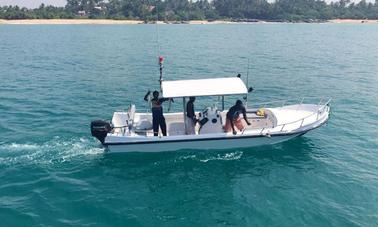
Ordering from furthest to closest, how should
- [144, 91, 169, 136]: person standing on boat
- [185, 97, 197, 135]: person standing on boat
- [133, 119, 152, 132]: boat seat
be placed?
[133, 119, 152, 132]: boat seat → [185, 97, 197, 135]: person standing on boat → [144, 91, 169, 136]: person standing on boat

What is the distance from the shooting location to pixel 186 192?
14.6 meters

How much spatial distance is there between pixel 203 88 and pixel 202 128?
1897mm

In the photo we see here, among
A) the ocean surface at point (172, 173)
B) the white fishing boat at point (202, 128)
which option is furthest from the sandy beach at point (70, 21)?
the white fishing boat at point (202, 128)

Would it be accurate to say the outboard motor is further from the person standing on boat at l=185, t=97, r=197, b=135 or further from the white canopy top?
the person standing on boat at l=185, t=97, r=197, b=135

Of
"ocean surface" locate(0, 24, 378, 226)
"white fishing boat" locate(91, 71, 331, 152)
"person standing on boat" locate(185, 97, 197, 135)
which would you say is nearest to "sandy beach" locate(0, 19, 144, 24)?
"ocean surface" locate(0, 24, 378, 226)

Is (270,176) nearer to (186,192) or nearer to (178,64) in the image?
(186,192)

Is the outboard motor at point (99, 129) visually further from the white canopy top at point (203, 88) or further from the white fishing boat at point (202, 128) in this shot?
the white canopy top at point (203, 88)

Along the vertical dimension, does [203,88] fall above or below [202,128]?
above

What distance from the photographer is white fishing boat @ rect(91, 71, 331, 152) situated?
1678 cm

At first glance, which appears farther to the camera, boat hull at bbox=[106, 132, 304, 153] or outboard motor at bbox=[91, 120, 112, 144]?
boat hull at bbox=[106, 132, 304, 153]

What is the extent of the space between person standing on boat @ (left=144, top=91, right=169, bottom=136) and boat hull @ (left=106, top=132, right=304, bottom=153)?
63 centimetres

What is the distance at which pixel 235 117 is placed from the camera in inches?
687

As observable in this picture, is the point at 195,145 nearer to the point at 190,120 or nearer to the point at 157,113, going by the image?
the point at 190,120

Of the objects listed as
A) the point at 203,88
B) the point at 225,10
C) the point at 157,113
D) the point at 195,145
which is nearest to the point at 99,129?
the point at 157,113
